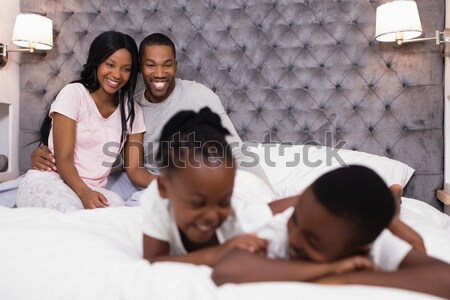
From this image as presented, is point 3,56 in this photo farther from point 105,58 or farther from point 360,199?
point 360,199

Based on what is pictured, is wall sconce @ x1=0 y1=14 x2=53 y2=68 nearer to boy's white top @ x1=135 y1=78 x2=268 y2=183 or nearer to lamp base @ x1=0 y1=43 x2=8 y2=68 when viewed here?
lamp base @ x1=0 y1=43 x2=8 y2=68

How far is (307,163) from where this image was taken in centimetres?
204

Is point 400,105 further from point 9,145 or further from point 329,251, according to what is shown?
point 9,145

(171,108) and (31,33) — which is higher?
(31,33)

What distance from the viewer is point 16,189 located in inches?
73.8

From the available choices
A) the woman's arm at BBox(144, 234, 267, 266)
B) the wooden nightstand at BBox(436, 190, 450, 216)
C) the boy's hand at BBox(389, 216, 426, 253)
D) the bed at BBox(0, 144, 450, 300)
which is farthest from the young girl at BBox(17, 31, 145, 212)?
the wooden nightstand at BBox(436, 190, 450, 216)

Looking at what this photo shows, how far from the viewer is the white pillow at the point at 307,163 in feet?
6.40

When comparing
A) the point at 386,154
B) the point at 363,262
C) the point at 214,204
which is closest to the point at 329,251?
the point at 363,262

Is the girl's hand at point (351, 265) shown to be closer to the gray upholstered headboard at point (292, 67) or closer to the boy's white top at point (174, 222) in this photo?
the boy's white top at point (174, 222)

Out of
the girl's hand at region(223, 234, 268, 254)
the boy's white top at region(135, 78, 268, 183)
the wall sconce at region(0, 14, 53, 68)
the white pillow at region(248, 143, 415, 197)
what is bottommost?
the girl's hand at region(223, 234, 268, 254)

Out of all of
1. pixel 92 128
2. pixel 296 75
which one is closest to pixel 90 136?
pixel 92 128

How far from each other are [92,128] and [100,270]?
1.12 meters

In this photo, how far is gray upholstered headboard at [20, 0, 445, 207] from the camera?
213 cm

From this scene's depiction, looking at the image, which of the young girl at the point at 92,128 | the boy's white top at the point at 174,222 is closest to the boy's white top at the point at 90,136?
the young girl at the point at 92,128
